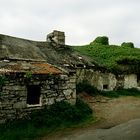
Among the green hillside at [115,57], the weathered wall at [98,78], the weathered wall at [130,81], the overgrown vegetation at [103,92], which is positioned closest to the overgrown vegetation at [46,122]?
the overgrown vegetation at [103,92]

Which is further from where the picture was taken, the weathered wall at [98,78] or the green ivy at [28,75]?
the weathered wall at [98,78]

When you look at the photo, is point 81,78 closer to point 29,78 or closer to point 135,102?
point 135,102

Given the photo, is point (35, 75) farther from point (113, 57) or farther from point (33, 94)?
point (113, 57)

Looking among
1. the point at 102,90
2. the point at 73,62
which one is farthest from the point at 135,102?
the point at 73,62

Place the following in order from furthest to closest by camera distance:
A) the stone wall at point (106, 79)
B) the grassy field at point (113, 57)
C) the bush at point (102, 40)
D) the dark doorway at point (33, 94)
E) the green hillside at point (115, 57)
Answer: the bush at point (102, 40) → the grassy field at point (113, 57) → the green hillside at point (115, 57) → the stone wall at point (106, 79) → the dark doorway at point (33, 94)

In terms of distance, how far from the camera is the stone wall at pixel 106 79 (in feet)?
Answer: 73.3

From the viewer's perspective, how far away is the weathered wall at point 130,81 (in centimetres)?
2567

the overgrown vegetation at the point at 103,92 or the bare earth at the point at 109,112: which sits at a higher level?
the overgrown vegetation at the point at 103,92

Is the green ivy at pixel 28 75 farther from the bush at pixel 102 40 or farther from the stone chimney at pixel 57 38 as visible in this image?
the bush at pixel 102 40

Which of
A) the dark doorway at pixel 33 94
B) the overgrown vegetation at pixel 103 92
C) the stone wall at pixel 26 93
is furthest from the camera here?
the overgrown vegetation at pixel 103 92

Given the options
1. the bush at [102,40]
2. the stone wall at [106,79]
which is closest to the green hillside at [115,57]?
the stone wall at [106,79]

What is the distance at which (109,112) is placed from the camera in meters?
16.9

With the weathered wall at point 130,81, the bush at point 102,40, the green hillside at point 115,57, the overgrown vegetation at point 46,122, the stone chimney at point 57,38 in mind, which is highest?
the bush at point 102,40

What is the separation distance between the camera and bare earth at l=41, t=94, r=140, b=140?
507 inches
